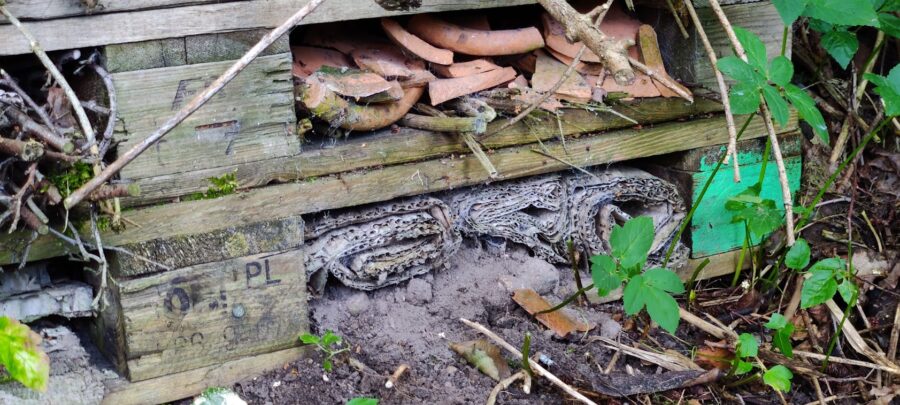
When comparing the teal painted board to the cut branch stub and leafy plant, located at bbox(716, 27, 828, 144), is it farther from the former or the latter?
the cut branch stub

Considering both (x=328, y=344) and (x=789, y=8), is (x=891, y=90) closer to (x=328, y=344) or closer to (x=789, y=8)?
(x=789, y=8)

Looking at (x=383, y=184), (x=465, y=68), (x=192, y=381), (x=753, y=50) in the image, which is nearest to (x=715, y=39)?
(x=753, y=50)

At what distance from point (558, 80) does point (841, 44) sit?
97 centimetres

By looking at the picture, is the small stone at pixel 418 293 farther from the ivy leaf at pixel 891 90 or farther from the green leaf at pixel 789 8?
the ivy leaf at pixel 891 90

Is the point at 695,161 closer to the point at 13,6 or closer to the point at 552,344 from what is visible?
the point at 552,344

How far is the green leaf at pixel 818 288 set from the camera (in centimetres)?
293

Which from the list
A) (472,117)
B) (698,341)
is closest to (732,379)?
(698,341)

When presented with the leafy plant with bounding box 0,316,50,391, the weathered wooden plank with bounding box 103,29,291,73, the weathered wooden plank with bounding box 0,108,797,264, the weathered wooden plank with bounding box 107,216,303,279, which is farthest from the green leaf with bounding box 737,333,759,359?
the leafy plant with bounding box 0,316,50,391

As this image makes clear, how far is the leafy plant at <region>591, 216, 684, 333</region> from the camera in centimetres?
261

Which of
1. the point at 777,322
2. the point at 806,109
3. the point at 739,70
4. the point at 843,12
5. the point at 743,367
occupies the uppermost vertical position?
the point at 843,12

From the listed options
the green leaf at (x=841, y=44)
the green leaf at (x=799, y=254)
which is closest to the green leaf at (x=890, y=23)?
the green leaf at (x=841, y=44)

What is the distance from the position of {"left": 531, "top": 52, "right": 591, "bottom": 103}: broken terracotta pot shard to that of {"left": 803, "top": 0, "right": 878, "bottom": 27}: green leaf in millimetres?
733

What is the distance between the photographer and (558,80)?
10.2 ft

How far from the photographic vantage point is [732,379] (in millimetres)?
2963
